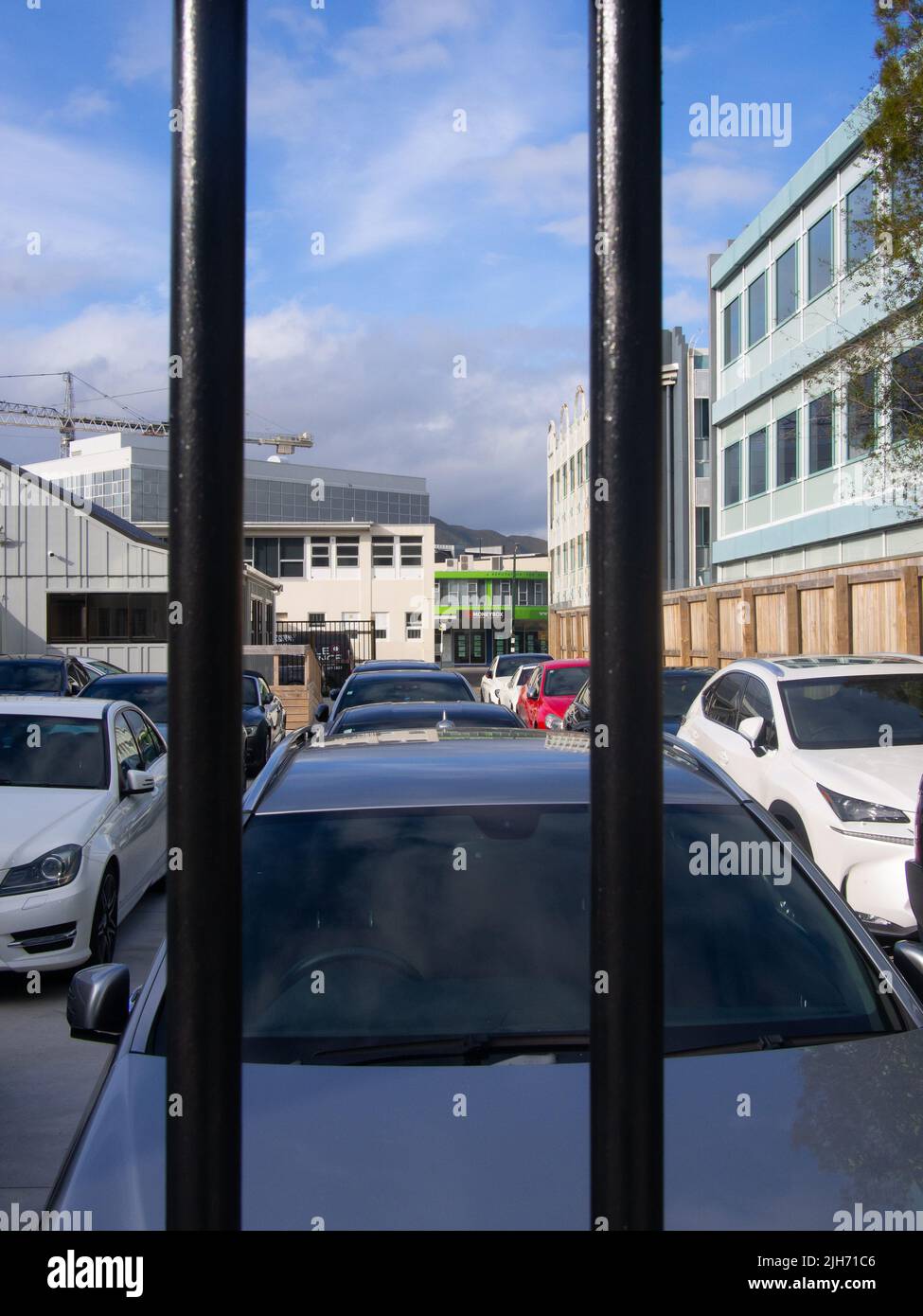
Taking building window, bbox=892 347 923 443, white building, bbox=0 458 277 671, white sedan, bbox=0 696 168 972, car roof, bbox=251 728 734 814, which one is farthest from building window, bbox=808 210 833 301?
car roof, bbox=251 728 734 814

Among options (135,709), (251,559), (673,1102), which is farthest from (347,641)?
(673,1102)

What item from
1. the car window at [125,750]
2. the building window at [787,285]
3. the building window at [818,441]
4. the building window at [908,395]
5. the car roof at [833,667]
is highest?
the building window at [787,285]

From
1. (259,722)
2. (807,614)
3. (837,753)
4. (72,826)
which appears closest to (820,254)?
(807,614)

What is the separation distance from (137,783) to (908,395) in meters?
9.26

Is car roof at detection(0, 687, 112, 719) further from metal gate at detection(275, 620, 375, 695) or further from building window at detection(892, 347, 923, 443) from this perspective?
metal gate at detection(275, 620, 375, 695)

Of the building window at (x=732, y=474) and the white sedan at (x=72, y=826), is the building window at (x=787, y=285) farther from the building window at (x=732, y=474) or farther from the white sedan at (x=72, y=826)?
the white sedan at (x=72, y=826)

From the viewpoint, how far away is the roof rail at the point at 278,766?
370 cm

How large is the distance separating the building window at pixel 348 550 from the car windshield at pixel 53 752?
195 feet

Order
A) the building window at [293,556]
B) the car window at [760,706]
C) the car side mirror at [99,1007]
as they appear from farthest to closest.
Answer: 1. the building window at [293,556]
2. the car window at [760,706]
3. the car side mirror at [99,1007]

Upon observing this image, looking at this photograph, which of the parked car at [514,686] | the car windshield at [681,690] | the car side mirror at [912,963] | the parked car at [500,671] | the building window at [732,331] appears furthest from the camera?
the building window at [732,331]

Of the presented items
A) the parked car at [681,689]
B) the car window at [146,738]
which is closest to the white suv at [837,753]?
the parked car at [681,689]

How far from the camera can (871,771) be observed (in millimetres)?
8094

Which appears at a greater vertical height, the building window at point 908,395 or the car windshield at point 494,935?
the building window at point 908,395

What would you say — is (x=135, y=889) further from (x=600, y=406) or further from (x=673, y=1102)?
(x=600, y=406)
